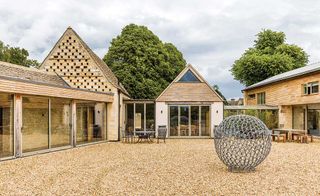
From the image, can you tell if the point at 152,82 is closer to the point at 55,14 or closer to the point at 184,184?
the point at 55,14

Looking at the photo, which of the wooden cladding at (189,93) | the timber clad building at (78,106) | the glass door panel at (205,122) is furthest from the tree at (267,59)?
the glass door panel at (205,122)

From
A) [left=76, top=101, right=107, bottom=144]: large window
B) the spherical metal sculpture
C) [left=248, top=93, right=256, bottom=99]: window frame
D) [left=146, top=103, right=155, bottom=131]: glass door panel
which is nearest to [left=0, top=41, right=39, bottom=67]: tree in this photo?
[left=146, top=103, right=155, bottom=131]: glass door panel

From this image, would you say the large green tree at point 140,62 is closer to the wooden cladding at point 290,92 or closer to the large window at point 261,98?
the large window at point 261,98

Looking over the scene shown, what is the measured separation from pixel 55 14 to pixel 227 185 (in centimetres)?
1559

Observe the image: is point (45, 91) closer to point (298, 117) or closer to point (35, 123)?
point (35, 123)

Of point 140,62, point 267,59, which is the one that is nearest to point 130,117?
point 140,62

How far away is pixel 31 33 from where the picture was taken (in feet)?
85.7

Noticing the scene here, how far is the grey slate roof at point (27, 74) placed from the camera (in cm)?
1635

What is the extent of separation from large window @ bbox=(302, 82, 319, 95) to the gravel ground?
1121cm

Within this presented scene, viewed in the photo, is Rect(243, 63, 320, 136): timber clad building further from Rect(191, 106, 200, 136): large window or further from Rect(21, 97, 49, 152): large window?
Rect(21, 97, 49, 152): large window

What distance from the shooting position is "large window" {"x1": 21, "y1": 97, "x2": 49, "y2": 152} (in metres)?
14.5

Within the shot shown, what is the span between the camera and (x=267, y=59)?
45.1 m

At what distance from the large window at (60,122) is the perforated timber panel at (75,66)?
4.00 m

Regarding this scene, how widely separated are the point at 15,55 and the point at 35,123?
2663 centimetres
